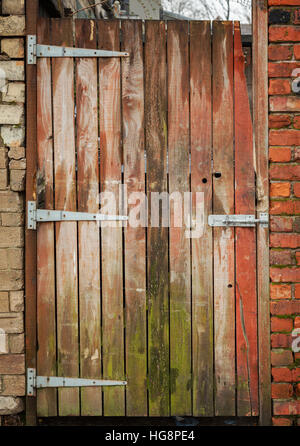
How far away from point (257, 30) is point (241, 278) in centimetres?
132

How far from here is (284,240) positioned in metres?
2.09

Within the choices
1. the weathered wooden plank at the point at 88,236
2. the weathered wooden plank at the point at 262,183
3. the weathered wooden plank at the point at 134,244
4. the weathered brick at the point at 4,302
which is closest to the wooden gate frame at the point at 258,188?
the weathered wooden plank at the point at 262,183

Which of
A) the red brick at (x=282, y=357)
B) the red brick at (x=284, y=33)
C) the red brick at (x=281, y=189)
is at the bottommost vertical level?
the red brick at (x=282, y=357)

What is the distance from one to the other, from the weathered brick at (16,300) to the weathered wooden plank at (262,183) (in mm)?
1280

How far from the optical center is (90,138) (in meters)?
2.19

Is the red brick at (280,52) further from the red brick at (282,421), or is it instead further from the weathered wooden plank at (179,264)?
the red brick at (282,421)

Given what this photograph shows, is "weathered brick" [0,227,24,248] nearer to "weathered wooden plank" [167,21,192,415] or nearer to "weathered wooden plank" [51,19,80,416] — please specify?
"weathered wooden plank" [51,19,80,416]

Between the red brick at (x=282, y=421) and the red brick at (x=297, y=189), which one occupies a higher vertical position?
the red brick at (x=297, y=189)

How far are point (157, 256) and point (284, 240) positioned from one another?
677 millimetres

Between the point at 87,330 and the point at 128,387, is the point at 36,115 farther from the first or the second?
the point at 128,387

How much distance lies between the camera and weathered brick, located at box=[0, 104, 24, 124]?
2115 millimetres

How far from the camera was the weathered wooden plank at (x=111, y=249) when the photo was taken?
2.18 metres

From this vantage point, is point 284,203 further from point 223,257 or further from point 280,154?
point 223,257

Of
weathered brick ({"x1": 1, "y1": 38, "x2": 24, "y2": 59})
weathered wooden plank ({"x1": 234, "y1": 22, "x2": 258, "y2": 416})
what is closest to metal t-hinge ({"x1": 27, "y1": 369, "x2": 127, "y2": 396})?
weathered wooden plank ({"x1": 234, "y1": 22, "x2": 258, "y2": 416})
